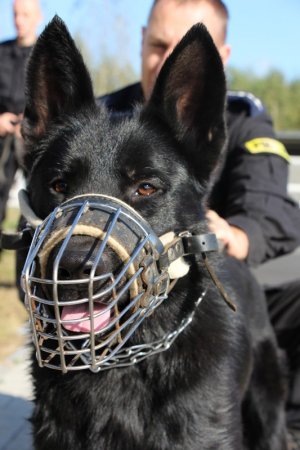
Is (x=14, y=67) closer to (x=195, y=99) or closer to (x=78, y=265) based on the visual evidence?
(x=195, y=99)

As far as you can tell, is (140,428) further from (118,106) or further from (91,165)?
(118,106)

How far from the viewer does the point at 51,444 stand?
1998 millimetres

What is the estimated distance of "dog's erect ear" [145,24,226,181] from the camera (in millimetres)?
1994

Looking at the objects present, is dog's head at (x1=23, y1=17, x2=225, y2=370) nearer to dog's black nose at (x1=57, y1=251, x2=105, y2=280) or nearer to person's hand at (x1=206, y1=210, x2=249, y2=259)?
dog's black nose at (x1=57, y1=251, x2=105, y2=280)

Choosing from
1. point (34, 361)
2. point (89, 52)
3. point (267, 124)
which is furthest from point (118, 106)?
point (89, 52)

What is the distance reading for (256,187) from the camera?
2766 millimetres

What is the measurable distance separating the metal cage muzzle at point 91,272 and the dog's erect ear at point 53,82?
644 millimetres

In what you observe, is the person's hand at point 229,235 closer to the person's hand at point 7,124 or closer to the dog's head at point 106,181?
the dog's head at point 106,181

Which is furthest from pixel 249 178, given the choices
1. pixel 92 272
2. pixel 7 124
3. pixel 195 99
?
pixel 7 124

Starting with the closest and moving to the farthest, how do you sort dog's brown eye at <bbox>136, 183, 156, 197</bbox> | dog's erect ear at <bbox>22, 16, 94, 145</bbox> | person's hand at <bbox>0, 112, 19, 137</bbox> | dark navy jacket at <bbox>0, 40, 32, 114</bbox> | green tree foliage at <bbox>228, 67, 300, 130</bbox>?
dog's brown eye at <bbox>136, 183, 156, 197</bbox>
dog's erect ear at <bbox>22, 16, 94, 145</bbox>
person's hand at <bbox>0, 112, 19, 137</bbox>
dark navy jacket at <bbox>0, 40, 32, 114</bbox>
green tree foliage at <bbox>228, 67, 300, 130</bbox>

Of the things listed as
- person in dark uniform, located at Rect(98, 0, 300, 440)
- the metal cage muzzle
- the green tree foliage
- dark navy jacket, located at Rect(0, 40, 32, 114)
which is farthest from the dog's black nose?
the green tree foliage

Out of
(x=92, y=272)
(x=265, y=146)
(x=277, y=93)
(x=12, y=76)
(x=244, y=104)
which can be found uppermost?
(x=92, y=272)

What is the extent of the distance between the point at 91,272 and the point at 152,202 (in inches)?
19.2

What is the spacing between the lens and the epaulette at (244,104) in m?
3.06
